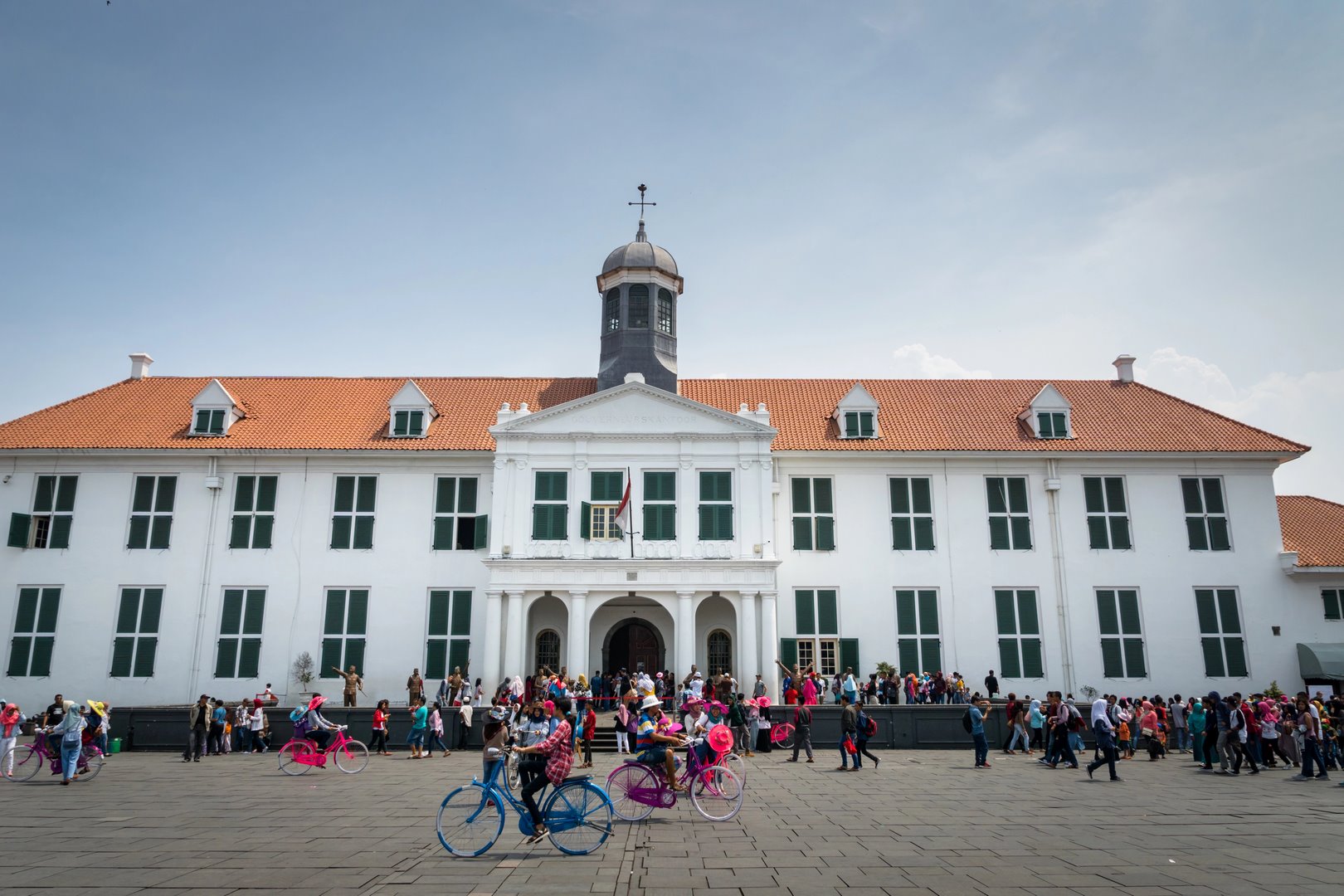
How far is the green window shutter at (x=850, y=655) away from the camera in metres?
26.5

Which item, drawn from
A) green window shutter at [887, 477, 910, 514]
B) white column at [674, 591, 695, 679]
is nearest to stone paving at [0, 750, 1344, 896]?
white column at [674, 591, 695, 679]

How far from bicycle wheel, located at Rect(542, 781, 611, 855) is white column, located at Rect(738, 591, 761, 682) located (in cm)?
1521

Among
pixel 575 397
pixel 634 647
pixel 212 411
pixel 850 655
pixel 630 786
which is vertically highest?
pixel 575 397

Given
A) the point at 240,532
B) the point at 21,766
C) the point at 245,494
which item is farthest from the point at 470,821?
the point at 245,494

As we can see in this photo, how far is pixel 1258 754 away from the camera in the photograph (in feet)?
59.6

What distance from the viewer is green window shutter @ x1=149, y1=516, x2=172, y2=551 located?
1071 inches

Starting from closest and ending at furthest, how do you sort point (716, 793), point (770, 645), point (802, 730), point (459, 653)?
point (716, 793) → point (802, 730) → point (770, 645) → point (459, 653)

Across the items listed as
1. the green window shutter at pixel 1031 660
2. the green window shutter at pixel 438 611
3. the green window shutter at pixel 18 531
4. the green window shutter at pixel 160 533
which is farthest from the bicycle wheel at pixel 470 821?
the green window shutter at pixel 18 531

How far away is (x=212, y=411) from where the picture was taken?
94.2 feet

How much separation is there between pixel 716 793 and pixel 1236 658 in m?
21.9

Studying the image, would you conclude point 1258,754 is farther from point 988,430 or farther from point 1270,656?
point 988,430

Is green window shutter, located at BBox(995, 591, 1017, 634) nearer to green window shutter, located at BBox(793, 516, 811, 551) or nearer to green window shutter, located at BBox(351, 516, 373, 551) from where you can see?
green window shutter, located at BBox(793, 516, 811, 551)

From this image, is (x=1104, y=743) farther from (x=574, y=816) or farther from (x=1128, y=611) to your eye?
(x=1128, y=611)

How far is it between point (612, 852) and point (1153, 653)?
23.0 m
